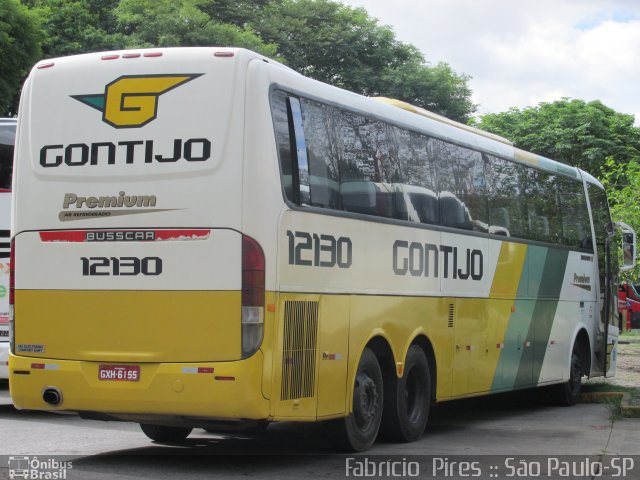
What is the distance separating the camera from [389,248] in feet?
37.3

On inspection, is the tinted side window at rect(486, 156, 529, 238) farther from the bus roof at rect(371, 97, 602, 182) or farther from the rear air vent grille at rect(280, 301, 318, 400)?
the rear air vent grille at rect(280, 301, 318, 400)

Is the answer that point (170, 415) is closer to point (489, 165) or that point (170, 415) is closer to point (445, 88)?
point (489, 165)

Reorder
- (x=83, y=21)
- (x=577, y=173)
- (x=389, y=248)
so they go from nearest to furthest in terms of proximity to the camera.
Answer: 1. (x=389, y=248)
2. (x=577, y=173)
3. (x=83, y=21)

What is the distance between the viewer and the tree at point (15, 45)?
1210 inches

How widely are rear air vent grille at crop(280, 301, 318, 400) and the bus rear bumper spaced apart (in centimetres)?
40

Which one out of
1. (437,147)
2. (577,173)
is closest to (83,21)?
(577,173)

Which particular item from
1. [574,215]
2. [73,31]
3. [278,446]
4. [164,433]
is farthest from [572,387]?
[73,31]

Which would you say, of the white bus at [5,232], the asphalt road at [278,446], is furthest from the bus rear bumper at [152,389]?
the white bus at [5,232]

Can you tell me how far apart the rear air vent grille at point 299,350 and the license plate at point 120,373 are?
1.20m

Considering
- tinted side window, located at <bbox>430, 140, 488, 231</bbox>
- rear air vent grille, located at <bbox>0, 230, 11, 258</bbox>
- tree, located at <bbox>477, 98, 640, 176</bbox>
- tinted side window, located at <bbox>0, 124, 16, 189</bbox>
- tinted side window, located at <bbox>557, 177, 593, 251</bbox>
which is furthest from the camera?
tree, located at <bbox>477, 98, 640, 176</bbox>

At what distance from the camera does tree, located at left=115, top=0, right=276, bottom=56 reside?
138 feet

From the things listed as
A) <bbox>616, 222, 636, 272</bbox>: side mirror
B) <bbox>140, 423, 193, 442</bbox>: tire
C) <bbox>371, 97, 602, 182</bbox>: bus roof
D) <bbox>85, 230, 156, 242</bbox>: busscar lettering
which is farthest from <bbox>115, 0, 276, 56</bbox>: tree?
<bbox>85, 230, 156, 242</bbox>: busscar lettering

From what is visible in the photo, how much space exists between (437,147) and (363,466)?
455 cm

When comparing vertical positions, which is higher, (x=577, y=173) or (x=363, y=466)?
(x=577, y=173)
